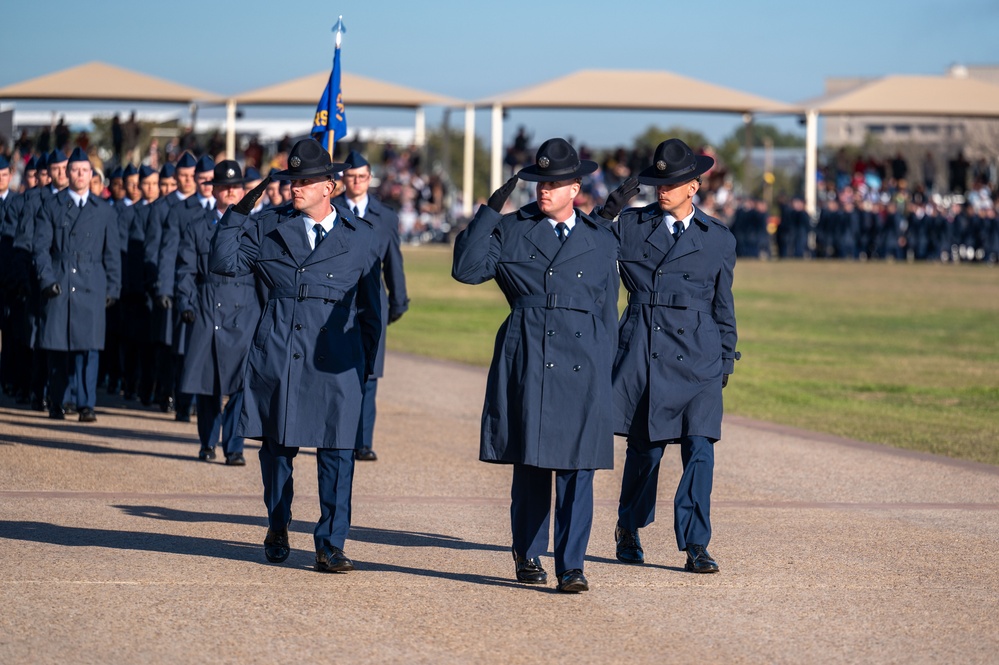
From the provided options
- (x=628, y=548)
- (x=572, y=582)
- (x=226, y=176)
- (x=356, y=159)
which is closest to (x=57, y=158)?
(x=226, y=176)

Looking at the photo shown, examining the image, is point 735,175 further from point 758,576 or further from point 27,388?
point 758,576

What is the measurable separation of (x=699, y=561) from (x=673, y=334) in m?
1.05

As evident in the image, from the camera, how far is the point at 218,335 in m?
11.2

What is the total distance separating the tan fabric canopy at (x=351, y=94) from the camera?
4684 cm

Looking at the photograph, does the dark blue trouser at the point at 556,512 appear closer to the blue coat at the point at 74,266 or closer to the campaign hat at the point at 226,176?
the campaign hat at the point at 226,176

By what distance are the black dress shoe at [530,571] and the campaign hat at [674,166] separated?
6.06ft

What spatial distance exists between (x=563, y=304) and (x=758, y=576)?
154cm

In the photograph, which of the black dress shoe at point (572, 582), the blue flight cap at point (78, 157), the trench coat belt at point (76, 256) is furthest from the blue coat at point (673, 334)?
the blue flight cap at point (78, 157)

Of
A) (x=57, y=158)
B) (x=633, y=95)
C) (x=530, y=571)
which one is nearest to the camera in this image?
(x=530, y=571)

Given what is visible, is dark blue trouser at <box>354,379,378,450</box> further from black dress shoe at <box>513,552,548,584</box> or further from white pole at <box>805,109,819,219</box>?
white pole at <box>805,109,819,219</box>

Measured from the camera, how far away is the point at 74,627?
6129mm

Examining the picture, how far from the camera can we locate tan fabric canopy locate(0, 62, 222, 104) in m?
42.8

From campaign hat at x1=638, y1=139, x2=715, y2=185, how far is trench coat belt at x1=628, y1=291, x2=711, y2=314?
518 millimetres

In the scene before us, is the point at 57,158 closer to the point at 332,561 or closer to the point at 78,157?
the point at 78,157
